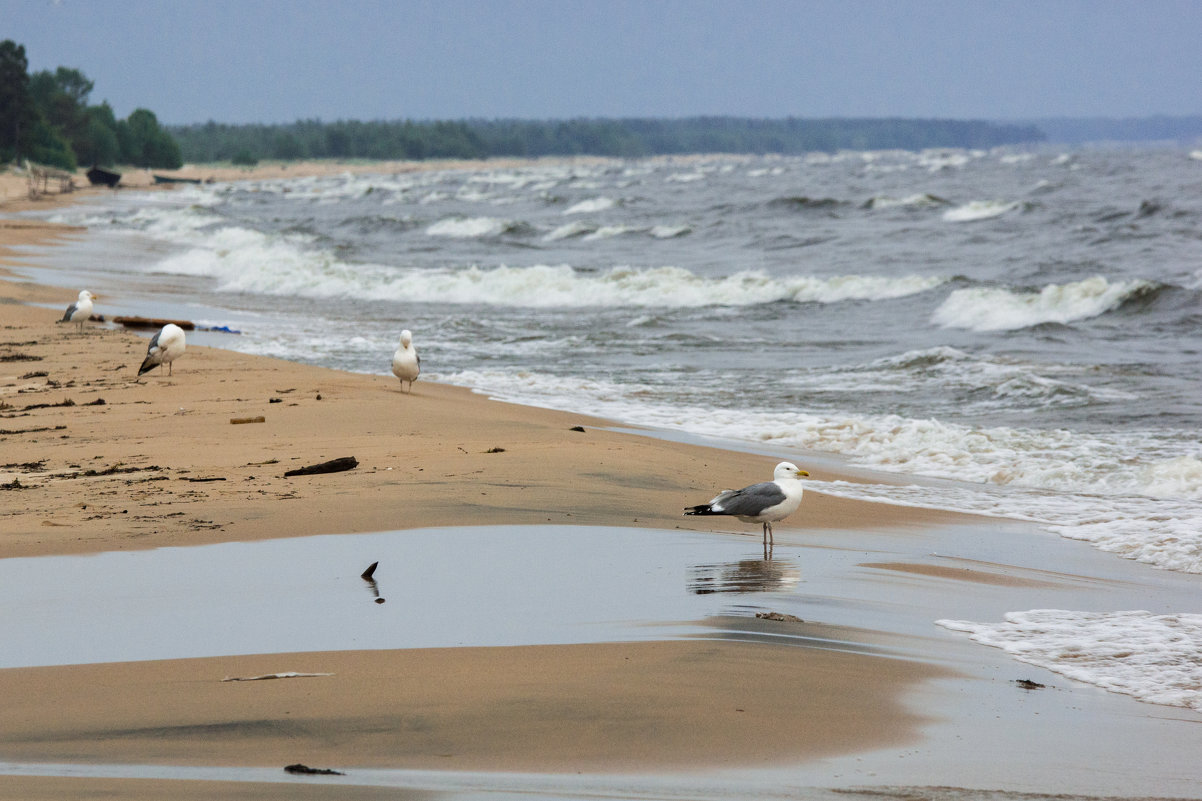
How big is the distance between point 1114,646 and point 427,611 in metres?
2.98

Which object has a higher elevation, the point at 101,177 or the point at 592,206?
the point at 101,177

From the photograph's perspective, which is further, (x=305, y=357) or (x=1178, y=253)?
(x=1178, y=253)

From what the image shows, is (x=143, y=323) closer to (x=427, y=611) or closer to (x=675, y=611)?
(x=427, y=611)

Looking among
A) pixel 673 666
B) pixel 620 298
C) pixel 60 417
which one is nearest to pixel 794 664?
pixel 673 666

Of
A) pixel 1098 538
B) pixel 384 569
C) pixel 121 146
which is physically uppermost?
pixel 121 146

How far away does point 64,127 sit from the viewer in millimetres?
112812

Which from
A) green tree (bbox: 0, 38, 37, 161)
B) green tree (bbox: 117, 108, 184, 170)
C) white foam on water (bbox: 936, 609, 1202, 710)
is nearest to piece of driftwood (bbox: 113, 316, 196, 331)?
white foam on water (bbox: 936, 609, 1202, 710)

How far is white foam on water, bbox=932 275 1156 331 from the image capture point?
2066 cm

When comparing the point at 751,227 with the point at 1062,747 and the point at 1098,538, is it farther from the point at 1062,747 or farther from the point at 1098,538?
the point at 1062,747

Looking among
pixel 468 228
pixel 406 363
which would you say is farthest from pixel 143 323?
pixel 468 228

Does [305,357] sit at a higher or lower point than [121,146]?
lower

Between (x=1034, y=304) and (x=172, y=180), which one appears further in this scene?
(x=172, y=180)

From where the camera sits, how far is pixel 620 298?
25719 millimetres

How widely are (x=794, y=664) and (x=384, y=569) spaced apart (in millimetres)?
2149
